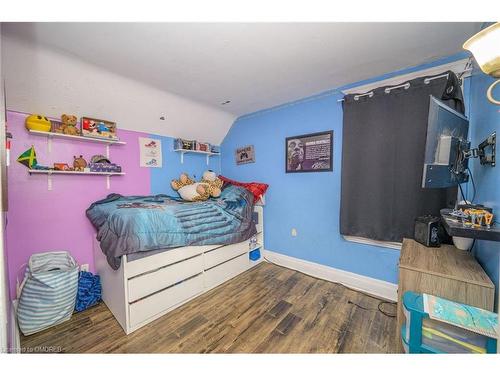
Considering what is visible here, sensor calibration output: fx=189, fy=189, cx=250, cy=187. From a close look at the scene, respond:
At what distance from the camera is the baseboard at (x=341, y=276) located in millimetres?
1896

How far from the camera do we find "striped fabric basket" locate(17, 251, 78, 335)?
1460mm

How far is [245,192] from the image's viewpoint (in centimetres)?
264

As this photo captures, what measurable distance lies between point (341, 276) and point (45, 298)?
2.76m

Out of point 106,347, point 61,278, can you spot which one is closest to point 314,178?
point 106,347

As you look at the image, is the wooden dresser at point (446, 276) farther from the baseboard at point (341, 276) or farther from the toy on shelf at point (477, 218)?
the baseboard at point (341, 276)

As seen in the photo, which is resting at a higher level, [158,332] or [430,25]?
[430,25]

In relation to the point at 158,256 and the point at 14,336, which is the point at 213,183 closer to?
the point at 158,256

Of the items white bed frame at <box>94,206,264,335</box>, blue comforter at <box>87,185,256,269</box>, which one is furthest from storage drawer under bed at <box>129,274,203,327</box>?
blue comforter at <box>87,185,256,269</box>

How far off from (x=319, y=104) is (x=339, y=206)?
125 cm

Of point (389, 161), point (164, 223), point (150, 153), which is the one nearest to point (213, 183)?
point (150, 153)

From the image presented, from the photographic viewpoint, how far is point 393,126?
1786 mm

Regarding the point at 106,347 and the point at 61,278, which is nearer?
the point at 106,347
